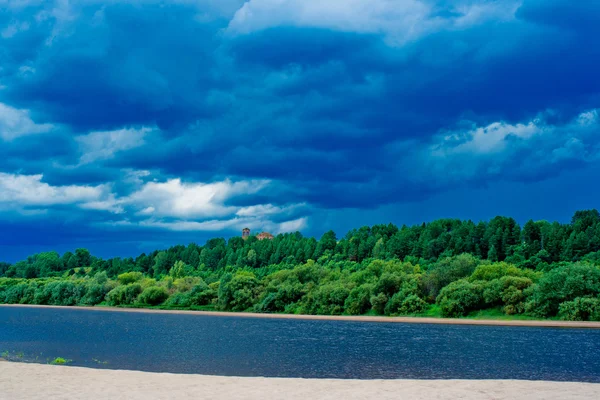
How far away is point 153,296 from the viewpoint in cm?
14362

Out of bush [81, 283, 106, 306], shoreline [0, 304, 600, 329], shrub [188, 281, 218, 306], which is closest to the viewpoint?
shoreline [0, 304, 600, 329]

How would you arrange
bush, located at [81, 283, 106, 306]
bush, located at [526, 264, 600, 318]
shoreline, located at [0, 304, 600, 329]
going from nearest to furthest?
shoreline, located at [0, 304, 600, 329] → bush, located at [526, 264, 600, 318] → bush, located at [81, 283, 106, 306]

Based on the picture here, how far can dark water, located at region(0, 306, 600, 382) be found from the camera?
37363 millimetres

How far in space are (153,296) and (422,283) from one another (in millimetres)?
70072

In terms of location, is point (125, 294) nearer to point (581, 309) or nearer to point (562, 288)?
point (562, 288)

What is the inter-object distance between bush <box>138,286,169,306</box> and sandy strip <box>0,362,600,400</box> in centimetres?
11624

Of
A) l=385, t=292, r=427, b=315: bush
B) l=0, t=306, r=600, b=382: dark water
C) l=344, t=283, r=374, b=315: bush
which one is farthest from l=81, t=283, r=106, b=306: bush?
l=385, t=292, r=427, b=315: bush

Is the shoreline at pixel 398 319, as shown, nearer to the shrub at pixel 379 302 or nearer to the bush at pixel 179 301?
the shrub at pixel 379 302

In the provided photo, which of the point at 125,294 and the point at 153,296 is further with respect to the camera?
the point at 125,294

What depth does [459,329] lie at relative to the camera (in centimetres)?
7681

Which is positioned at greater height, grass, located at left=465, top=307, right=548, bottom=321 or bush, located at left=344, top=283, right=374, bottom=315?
bush, located at left=344, top=283, right=374, bottom=315

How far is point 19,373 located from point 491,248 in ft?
468

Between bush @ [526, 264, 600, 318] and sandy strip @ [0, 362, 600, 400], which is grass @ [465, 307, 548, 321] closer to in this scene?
bush @ [526, 264, 600, 318]

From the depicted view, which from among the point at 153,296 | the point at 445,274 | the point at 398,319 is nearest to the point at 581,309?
the point at 445,274
